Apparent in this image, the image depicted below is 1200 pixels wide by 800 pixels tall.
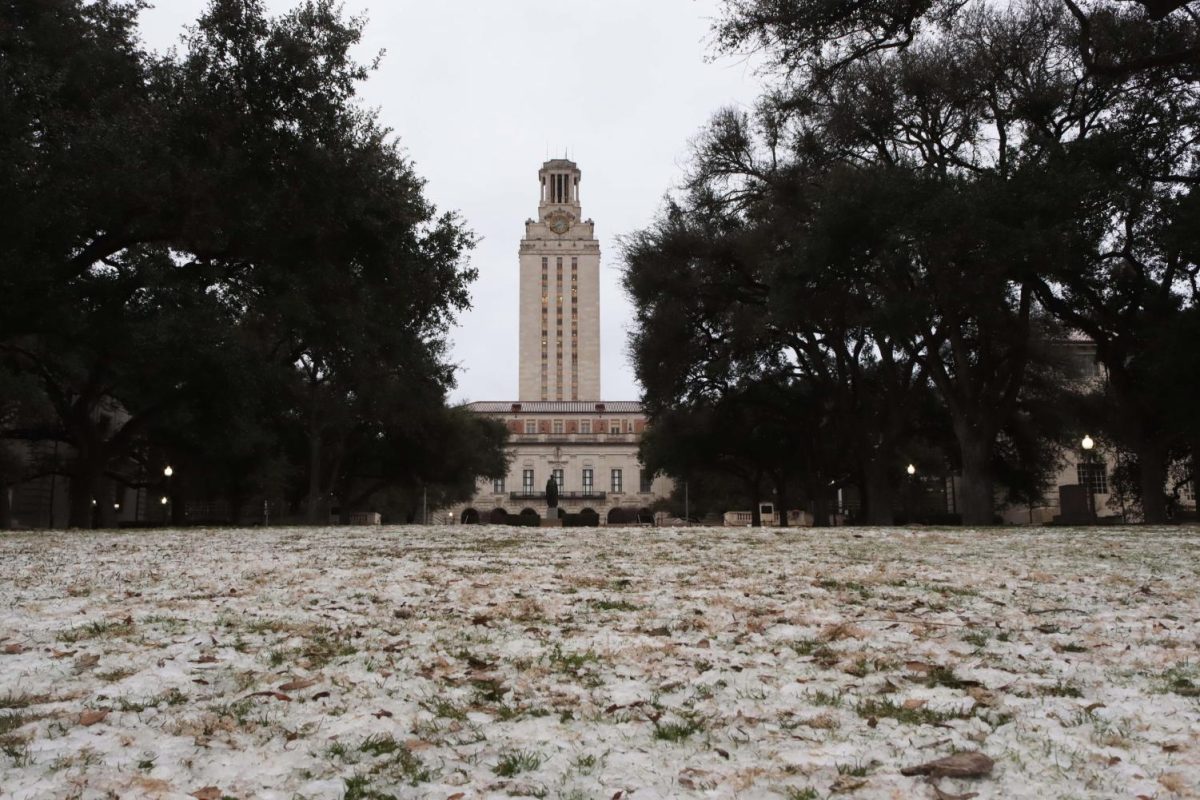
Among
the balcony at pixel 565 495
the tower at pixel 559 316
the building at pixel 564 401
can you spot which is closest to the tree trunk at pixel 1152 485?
the building at pixel 564 401

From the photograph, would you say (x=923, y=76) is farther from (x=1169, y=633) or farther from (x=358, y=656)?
(x=358, y=656)

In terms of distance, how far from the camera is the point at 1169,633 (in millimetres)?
6414

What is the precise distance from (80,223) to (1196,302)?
28.3 meters

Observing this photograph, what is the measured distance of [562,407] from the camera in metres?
115

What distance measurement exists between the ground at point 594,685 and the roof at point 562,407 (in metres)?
104

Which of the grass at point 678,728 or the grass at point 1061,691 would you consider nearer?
the grass at point 678,728

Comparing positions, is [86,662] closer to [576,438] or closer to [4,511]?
[4,511]

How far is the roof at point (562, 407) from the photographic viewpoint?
11325cm

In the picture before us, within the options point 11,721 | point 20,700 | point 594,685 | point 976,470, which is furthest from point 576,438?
point 11,721

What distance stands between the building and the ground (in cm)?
8649

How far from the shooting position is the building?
355 feet

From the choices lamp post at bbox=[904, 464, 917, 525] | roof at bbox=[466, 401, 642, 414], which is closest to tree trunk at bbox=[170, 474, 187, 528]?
lamp post at bbox=[904, 464, 917, 525]

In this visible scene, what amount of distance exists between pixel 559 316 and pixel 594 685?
120 meters

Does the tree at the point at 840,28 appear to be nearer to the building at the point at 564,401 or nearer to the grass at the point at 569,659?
the grass at the point at 569,659
